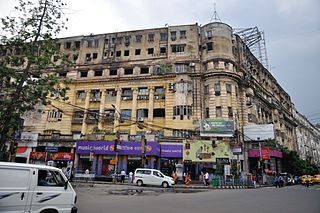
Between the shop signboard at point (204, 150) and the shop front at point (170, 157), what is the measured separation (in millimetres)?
731

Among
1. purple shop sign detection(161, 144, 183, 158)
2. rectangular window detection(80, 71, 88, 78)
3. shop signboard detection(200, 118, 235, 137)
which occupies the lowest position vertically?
purple shop sign detection(161, 144, 183, 158)

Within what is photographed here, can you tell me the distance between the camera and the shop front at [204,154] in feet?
91.4

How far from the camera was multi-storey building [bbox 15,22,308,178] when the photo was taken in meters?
28.5

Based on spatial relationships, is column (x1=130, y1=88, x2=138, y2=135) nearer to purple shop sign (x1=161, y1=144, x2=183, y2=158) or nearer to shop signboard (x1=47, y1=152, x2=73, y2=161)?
purple shop sign (x1=161, y1=144, x2=183, y2=158)

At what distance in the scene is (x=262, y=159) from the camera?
30016 mm

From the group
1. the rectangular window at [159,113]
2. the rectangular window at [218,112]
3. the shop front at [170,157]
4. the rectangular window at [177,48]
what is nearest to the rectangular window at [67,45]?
the rectangular window at [177,48]

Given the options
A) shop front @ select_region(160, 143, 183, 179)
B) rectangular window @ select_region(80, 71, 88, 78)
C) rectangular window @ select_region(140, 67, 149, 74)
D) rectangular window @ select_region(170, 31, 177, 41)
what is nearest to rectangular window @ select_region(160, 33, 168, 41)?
rectangular window @ select_region(170, 31, 177, 41)

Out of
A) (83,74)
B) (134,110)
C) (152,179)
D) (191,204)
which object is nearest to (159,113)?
(134,110)

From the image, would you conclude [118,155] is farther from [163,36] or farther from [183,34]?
[183,34]

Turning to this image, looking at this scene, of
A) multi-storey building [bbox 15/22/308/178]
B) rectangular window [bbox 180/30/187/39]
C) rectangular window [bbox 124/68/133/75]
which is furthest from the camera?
rectangular window [bbox 124/68/133/75]

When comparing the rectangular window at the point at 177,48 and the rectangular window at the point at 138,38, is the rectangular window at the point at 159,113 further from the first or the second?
the rectangular window at the point at 138,38

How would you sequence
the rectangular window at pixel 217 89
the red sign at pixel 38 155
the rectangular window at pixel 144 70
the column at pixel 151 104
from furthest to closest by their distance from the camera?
the rectangular window at pixel 144 70
the column at pixel 151 104
the rectangular window at pixel 217 89
the red sign at pixel 38 155

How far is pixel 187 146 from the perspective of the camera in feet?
92.7

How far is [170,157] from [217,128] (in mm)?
6607
